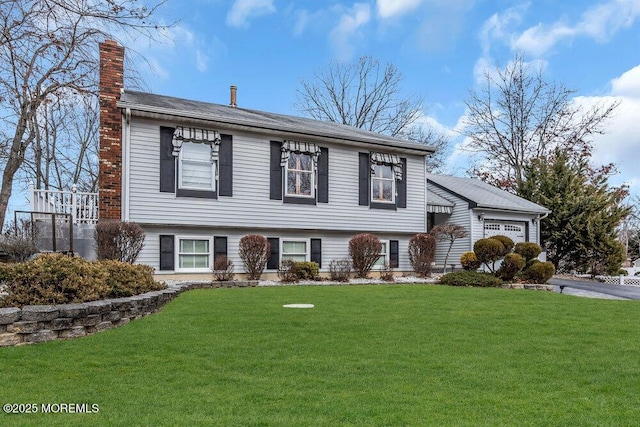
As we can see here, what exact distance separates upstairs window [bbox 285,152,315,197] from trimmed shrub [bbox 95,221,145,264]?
16.3 ft

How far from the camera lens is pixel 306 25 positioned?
58.9 feet

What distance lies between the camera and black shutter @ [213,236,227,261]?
13695 mm

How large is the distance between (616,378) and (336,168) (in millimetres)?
11971

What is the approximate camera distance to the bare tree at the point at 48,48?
841cm

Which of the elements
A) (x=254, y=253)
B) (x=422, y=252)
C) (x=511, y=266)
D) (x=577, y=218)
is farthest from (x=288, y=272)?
(x=577, y=218)

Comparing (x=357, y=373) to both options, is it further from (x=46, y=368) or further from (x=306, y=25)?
(x=306, y=25)

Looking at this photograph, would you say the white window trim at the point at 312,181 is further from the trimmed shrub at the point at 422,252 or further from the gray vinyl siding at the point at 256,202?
the trimmed shrub at the point at 422,252

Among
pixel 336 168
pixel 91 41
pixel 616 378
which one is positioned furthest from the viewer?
pixel 336 168

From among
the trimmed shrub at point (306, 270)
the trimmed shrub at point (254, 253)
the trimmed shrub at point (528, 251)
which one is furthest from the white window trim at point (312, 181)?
the trimmed shrub at point (528, 251)

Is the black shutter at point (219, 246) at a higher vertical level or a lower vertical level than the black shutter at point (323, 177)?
lower

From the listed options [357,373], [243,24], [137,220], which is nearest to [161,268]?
[137,220]

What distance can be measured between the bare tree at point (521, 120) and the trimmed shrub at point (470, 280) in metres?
19.2

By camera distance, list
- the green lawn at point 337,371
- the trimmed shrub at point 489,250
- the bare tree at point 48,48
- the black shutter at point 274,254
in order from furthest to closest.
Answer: the trimmed shrub at point 489,250 < the black shutter at point 274,254 < the bare tree at point 48,48 < the green lawn at point 337,371

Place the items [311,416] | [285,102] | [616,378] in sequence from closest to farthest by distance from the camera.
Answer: [311,416] < [616,378] < [285,102]
